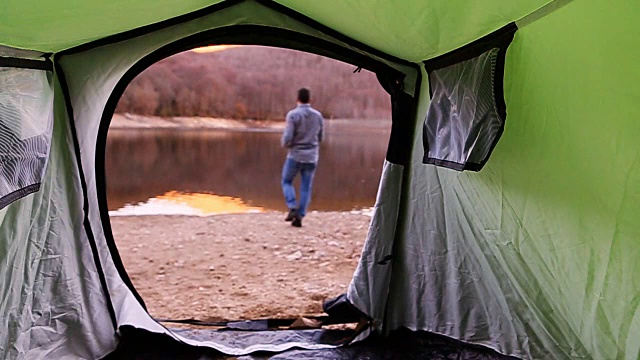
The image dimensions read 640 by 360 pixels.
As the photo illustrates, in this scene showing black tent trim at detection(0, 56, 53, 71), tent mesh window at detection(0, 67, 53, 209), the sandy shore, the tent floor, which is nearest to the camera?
tent mesh window at detection(0, 67, 53, 209)

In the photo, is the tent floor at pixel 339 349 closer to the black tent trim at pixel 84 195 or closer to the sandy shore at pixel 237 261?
the black tent trim at pixel 84 195

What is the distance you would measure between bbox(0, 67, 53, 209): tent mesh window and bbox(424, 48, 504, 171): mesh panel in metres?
1.05

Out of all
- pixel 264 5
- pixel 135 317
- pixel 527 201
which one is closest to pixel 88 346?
pixel 135 317

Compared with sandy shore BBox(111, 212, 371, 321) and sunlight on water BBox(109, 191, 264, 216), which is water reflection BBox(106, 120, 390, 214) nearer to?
sunlight on water BBox(109, 191, 264, 216)

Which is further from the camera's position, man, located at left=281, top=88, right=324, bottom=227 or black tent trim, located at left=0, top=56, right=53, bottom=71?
man, located at left=281, top=88, right=324, bottom=227

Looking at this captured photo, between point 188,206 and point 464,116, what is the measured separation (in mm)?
5093

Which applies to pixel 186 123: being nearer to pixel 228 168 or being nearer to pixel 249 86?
pixel 249 86

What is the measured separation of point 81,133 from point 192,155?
8.63m

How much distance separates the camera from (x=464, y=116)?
132 cm

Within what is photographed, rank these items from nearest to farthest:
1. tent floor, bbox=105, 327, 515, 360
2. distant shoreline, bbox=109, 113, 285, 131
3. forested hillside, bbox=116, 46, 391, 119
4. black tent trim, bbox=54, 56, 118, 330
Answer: black tent trim, bbox=54, 56, 118, 330 → tent floor, bbox=105, 327, 515, 360 → distant shoreline, bbox=109, 113, 285, 131 → forested hillside, bbox=116, 46, 391, 119

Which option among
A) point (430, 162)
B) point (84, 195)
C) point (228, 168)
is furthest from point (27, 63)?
point (228, 168)

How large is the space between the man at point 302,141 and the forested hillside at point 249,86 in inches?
382

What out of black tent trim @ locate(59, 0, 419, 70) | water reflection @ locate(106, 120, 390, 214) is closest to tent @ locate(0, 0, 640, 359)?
black tent trim @ locate(59, 0, 419, 70)

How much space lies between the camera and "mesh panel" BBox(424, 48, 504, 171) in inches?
47.5
